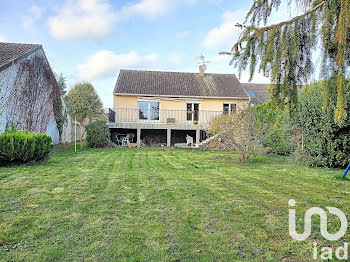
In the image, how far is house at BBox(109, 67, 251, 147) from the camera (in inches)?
774

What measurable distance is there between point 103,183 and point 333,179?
6.01 m

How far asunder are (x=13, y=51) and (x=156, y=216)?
44.1 feet

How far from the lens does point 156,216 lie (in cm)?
371

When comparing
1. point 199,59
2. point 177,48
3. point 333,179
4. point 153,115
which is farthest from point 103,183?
point 199,59

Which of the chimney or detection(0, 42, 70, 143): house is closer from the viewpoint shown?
detection(0, 42, 70, 143): house

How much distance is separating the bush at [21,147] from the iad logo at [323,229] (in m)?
8.09

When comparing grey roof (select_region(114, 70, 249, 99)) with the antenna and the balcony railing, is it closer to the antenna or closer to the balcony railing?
the antenna

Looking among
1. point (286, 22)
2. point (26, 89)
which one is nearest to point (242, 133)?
point (286, 22)

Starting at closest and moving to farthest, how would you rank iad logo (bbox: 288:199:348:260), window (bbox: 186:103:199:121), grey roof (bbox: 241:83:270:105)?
iad logo (bbox: 288:199:348:260) < window (bbox: 186:103:199:121) < grey roof (bbox: 241:83:270:105)

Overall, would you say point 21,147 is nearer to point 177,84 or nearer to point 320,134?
point 320,134

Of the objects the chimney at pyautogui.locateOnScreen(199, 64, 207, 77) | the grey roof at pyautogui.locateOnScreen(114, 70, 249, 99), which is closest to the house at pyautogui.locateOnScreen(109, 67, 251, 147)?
the grey roof at pyautogui.locateOnScreen(114, 70, 249, 99)

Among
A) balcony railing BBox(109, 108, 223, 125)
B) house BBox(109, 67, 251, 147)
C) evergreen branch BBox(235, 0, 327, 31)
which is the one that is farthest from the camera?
balcony railing BBox(109, 108, 223, 125)

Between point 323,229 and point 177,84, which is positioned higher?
point 177,84

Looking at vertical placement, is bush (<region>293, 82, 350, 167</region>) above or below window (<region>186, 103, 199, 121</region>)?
below
